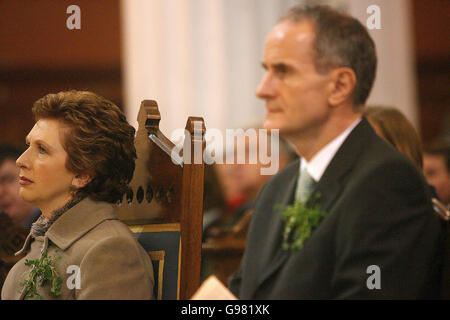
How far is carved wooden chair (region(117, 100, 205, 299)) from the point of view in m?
1.40

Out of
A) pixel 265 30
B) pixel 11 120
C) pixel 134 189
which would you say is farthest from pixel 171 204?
pixel 11 120

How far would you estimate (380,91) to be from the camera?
2965 mm

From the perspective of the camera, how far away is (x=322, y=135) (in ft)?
5.00

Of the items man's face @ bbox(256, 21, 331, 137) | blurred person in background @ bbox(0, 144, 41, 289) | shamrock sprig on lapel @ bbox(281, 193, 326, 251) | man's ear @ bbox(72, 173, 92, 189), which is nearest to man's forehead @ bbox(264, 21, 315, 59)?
man's face @ bbox(256, 21, 331, 137)

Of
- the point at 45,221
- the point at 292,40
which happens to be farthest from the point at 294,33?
the point at 45,221

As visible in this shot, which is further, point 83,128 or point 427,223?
point 427,223

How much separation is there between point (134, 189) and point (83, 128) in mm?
210

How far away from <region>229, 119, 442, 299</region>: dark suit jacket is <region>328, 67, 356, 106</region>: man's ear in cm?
11

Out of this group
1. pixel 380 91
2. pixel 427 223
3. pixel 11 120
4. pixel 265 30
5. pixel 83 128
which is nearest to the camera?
pixel 83 128

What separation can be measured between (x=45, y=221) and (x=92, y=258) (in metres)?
0.15

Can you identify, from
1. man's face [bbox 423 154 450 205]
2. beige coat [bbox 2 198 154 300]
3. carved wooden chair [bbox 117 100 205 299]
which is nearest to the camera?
beige coat [bbox 2 198 154 300]

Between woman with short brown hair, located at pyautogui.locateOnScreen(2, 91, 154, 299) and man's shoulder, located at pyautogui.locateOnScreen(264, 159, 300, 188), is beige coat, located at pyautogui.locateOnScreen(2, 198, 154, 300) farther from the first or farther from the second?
man's shoulder, located at pyautogui.locateOnScreen(264, 159, 300, 188)
